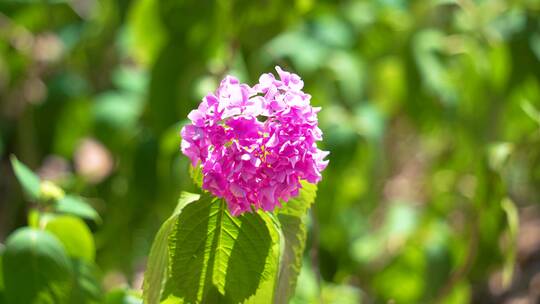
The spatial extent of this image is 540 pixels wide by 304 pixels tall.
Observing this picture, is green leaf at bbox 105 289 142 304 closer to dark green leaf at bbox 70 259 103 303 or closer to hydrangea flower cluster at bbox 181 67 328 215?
dark green leaf at bbox 70 259 103 303

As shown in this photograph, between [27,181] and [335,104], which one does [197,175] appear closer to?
[27,181]

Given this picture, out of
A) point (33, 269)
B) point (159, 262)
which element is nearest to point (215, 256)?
point (159, 262)

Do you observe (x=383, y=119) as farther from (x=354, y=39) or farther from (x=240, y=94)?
(x=240, y=94)

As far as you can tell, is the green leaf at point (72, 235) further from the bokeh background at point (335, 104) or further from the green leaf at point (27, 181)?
the bokeh background at point (335, 104)

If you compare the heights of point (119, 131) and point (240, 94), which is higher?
point (119, 131)

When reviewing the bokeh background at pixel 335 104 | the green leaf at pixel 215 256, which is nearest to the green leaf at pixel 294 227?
the green leaf at pixel 215 256

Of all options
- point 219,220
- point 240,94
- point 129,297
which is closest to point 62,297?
point 129,297
